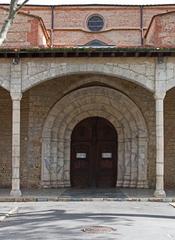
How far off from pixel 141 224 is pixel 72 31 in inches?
710

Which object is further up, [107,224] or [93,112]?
[93,112]

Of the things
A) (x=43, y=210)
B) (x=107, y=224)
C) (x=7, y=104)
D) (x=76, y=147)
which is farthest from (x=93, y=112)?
(x=107, y=224)

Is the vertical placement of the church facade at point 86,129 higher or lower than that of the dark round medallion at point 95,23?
lower

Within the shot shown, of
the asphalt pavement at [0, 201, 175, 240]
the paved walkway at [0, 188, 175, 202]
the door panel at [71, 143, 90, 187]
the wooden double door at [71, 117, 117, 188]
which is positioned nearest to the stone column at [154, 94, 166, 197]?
the paved walkway at [0, 188, 175, 202]

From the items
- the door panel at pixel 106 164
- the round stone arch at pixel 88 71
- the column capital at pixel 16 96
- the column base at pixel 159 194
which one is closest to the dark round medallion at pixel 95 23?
the door panel at pixel 106 164

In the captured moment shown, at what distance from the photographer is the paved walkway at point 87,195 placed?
15.0 meters

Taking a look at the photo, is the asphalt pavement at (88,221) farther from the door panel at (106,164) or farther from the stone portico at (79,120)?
the door panel at (106,164)

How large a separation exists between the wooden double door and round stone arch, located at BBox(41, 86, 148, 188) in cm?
43

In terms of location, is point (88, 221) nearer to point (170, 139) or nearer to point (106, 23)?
point (170, 139)

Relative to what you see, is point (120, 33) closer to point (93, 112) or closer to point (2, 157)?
point (93, 112)

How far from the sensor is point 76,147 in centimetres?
1956

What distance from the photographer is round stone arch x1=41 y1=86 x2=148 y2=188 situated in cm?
1855

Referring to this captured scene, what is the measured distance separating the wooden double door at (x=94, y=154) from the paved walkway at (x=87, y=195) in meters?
1.23

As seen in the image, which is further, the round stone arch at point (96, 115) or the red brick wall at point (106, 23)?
the red brick wall at point (106, 23)
